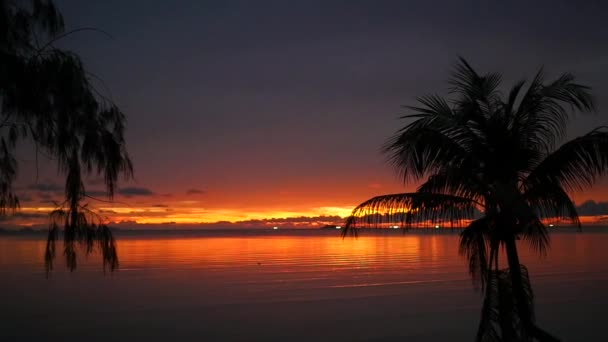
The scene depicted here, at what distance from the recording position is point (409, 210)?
27.0ft

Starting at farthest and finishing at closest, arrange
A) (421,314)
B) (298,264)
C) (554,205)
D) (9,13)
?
(298,264) < (421,314) < (554,205) < (9,13)

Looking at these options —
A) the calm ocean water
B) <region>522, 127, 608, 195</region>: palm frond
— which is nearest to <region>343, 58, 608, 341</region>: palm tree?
<region>522, 127, 608, 195</region>: palm frond

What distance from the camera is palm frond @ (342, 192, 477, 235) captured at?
318 inches

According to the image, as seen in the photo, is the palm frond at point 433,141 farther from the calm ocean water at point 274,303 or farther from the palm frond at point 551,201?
the calm ocean water at point 274,303

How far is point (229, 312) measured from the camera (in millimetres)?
18156

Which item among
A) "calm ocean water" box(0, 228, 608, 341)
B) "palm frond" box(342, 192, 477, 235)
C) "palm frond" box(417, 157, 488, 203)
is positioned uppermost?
"palm frond" box(417, 157, 488, 203)

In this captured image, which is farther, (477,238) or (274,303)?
(274,303)

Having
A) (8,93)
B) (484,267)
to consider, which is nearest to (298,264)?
(484,267)

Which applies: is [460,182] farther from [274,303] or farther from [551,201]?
[274,303]

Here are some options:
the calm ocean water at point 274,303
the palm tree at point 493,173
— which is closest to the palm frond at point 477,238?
the palm tree at point 493,173

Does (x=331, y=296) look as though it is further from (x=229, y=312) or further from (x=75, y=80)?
(x=75, y=80)

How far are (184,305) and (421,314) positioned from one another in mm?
8879

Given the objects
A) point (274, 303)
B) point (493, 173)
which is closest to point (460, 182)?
point (493, 173)

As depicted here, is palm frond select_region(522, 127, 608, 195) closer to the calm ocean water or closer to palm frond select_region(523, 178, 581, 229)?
palm frond select_region(523, 178, 581, 229)
